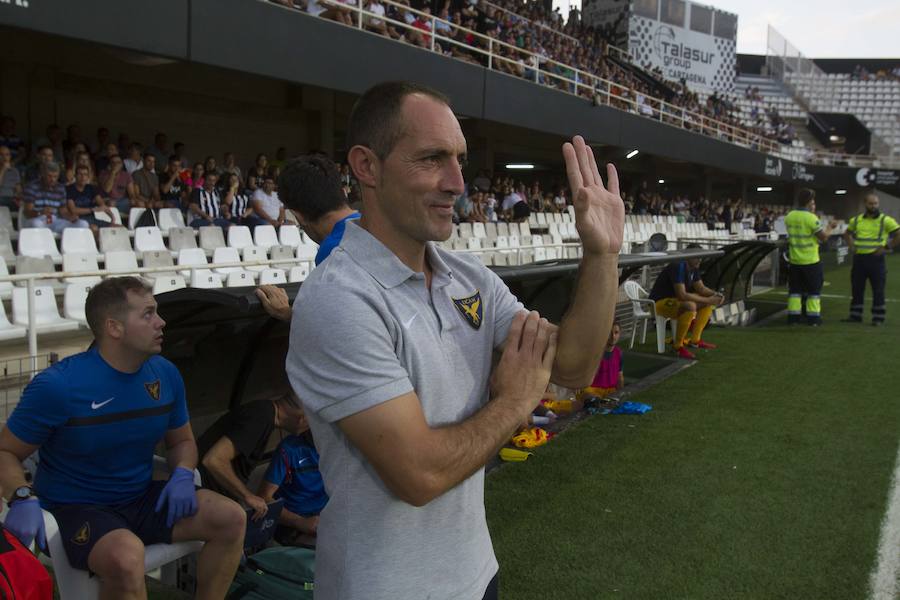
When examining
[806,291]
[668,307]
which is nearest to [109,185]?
[668,307]

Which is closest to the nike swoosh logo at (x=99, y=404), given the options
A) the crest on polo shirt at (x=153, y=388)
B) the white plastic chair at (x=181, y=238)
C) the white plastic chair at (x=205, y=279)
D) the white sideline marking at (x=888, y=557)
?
the crest on polo shirt at (x=153, y=388)

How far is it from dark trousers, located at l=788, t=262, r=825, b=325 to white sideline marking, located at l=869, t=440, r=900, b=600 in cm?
699

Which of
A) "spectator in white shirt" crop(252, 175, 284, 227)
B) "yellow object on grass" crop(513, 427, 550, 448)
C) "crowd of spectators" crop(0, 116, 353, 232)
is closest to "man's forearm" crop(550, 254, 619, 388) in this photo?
"yellow object on grass" crop(513, 427, 550, 448)

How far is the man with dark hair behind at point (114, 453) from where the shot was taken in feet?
8.29

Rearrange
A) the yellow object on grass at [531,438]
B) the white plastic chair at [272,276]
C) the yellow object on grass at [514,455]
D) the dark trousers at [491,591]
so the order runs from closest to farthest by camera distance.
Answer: the dark trousers at [491,591], the yellow object on grass at [514,455], the yellow object on grass at [531,438], the white plastic chair at [272,276]

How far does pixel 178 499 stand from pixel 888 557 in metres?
3.33

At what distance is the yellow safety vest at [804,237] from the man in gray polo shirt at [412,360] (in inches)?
411

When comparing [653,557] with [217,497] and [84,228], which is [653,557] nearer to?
[217,497]

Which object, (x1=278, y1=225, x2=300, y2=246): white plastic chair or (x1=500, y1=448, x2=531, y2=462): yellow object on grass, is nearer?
(x1=500, y1=448, x2=531, y2=462): yellow object on grass

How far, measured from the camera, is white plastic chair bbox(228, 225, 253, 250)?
8.39 meters

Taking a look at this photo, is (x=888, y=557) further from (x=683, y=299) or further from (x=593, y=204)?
(x=683, y=299)

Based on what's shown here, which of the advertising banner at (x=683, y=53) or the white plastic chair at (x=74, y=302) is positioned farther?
the advertising banner at (x=683, y=53)

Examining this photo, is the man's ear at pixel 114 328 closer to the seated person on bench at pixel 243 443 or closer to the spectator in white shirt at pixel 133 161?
the seated person on bench at pixel 243 443

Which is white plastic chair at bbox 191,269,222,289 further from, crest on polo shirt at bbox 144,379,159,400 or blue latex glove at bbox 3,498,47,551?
blue latex glove at bbox 3,498,47,551
